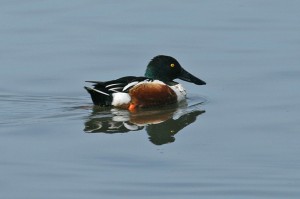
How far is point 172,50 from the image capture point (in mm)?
15242

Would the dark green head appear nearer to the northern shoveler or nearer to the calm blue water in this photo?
the northern shoveler

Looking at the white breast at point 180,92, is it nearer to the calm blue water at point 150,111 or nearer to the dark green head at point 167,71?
the calm blue water at point 150,111

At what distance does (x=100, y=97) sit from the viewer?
13.0 m

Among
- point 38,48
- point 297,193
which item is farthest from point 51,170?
point 38,48

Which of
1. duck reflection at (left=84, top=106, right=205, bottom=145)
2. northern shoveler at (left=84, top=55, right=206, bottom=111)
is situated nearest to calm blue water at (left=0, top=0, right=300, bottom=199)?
duck reflection at (left=84, top=106, right=205, bottom=145)

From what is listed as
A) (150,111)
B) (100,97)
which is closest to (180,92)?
(150,111)

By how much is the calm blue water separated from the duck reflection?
22mm

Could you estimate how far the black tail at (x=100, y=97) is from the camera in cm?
1295

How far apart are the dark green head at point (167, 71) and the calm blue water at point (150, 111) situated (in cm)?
23

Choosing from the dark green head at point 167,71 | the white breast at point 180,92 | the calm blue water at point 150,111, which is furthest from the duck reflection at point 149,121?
the dark green head at point 167,71

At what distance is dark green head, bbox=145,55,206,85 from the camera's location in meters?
13.8

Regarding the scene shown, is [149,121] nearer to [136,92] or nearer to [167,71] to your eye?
[136,92]

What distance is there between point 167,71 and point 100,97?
1278 mm

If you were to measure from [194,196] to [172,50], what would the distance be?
257 inches
